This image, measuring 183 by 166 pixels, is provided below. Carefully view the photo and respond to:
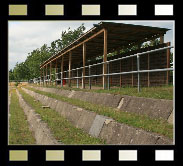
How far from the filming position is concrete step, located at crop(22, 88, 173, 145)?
116 inches

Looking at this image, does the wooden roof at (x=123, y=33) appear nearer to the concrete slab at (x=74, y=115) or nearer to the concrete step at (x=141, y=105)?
the concrete step at (x=141, y=105)

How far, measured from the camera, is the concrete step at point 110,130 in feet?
9.67

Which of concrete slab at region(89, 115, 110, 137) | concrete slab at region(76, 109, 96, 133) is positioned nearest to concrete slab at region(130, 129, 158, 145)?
concrete slab at region(89, 115, 110, 137)

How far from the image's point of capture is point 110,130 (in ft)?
12.6

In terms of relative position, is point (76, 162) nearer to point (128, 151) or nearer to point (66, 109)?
point (128, 151)

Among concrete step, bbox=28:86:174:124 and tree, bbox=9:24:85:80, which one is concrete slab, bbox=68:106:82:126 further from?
tree, bbox=9:24:85:80

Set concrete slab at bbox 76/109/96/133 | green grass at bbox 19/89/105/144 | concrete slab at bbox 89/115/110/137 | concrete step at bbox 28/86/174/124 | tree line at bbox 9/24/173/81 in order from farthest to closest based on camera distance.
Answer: tree line at bbox 9/24/173/81, concrete slab at bbox 76/109/96/133, concrete slab at bbox 89/115/110/137, green grass at bbox 19/89/105/144, concrete step at bbox 28/86/174/124

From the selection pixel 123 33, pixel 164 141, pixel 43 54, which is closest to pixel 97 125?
pixel 164 141

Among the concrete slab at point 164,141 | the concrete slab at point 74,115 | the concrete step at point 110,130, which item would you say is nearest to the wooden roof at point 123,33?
the concrete slab at point 74,115

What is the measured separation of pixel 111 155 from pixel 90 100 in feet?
15.9

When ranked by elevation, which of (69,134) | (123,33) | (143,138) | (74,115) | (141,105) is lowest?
(69,134)

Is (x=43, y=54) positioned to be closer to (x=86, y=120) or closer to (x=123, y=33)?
(x=123, y=33)

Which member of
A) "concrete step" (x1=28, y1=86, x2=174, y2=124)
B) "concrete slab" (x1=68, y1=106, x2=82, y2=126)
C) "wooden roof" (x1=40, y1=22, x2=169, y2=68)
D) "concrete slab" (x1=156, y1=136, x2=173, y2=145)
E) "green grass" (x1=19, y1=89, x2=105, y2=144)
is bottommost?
"green grass" (x1=19, y1=89, x2=105, y2=144)

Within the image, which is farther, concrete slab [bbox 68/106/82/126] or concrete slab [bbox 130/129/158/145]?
concrete slab [bbox 68/106/82/126]
